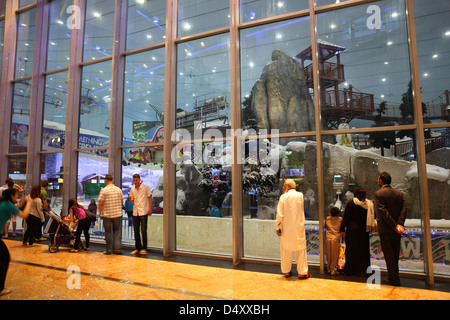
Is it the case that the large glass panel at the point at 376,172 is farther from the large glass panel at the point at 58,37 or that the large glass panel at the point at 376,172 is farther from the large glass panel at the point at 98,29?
the large glass panel at the point at 58,37

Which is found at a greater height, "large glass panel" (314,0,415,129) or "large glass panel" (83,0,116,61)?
"large glass panel" (83,0,116,61)

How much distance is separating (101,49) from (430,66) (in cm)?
708

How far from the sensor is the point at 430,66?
4.43m

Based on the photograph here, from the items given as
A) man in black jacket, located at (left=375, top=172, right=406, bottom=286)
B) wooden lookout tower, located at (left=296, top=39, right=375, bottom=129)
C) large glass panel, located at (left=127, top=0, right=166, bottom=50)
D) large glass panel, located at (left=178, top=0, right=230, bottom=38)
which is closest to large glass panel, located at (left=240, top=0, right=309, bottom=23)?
large glass panel, located at (left=178, top=0, right=230, bottom=38)

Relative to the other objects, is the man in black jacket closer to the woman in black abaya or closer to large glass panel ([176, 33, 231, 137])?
the woman in black abaya

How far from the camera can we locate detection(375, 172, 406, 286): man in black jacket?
3773mm

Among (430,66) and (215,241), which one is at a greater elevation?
(430,66)

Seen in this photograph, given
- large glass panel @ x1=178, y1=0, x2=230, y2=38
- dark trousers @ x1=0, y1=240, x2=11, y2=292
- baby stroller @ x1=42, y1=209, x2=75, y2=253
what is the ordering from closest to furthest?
dark trousers @ x1=0, y1=240, x2=11, y2=292 < baby stroller @ x1=42, y1=209, x2=75, y2=253 < large glass panel @ x1=178, y1=0, x2=230, y2=38

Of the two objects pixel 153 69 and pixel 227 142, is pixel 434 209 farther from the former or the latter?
pixel 153 69

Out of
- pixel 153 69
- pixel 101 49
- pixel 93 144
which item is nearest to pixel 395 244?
pixel 153 69

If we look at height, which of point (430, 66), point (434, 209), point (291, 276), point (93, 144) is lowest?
point (291, 276)

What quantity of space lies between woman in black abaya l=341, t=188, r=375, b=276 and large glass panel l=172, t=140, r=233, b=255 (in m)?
2.14

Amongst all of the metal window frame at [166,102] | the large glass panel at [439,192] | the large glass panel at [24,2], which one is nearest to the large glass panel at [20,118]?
the metal window frame at [166,102]

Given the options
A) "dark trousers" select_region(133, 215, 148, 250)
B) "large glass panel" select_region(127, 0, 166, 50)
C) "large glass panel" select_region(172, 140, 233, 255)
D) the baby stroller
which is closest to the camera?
"large glass panel" select_region(172, 140, 233, 255)
